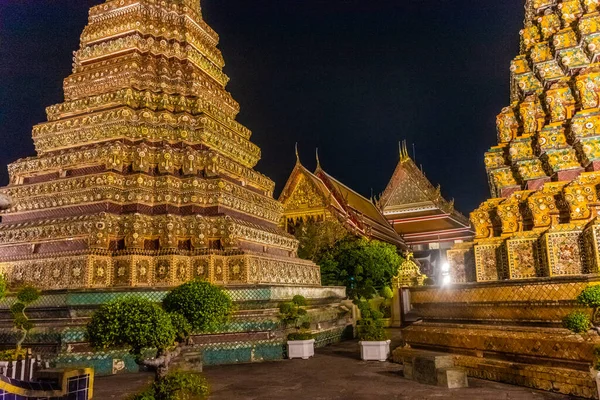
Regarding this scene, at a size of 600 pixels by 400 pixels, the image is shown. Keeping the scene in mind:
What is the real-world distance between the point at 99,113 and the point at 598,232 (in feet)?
31.9

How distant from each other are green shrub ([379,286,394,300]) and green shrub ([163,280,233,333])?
41.8 ft

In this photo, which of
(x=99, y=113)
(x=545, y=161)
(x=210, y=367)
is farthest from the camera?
(x=99, y=113)

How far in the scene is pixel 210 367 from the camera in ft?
26.7

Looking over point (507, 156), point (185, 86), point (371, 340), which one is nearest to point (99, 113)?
point (185, 86)

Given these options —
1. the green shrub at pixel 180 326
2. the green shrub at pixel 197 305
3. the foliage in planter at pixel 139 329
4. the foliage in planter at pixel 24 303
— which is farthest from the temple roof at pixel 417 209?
the foliage in planter at pixel 139 329

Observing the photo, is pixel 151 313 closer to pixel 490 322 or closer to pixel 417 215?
A: pixel 490 322

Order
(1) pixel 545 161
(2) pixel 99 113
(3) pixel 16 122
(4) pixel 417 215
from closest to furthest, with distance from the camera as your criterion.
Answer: (1) pixel 545 161 → (2) pixel 99 113 → (3) pixel 16 122 → (4) pixel 417 215

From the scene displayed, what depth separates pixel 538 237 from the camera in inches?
277

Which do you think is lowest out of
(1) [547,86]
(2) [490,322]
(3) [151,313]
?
(2) [490,322]

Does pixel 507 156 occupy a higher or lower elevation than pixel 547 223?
higher

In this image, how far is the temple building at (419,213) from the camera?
27.2m

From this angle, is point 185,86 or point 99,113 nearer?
point 99,113

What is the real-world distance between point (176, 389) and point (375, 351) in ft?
17.5

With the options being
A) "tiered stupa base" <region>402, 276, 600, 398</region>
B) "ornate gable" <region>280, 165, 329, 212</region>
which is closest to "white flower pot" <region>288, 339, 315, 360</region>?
"tiered stupa base" <region>402, 276, 600, 398</region>
